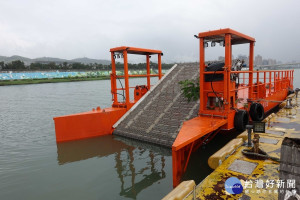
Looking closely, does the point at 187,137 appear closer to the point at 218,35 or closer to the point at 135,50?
the point at 218,35

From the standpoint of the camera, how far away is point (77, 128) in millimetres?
9336

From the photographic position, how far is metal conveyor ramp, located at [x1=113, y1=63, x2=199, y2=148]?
853cm

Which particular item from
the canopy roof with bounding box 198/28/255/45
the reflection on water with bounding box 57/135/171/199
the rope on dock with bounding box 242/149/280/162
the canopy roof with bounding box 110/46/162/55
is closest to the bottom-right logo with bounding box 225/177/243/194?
the rope on dock with bounding box 242/149/280/162

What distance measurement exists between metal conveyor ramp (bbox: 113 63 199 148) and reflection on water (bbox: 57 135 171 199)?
46 centimetres

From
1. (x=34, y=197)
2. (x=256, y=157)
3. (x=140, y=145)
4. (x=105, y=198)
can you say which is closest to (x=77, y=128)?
(x=140, y=145)

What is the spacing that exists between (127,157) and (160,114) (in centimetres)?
288

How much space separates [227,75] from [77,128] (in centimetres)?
676

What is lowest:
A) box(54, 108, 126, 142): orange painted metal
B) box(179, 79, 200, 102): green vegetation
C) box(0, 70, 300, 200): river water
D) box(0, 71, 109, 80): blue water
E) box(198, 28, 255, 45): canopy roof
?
box(0, 70, 300, 200): river water

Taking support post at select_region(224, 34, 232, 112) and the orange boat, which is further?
the orange boat

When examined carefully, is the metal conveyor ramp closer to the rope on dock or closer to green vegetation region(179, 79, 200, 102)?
green vegetation region(179, 79, 200, 102)

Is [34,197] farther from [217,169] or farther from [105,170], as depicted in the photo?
[217,169]

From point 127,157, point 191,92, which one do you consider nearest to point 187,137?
point 127,157

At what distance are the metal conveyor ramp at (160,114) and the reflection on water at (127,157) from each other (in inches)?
18.1

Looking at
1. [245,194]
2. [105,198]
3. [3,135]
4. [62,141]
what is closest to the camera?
[245,194]
